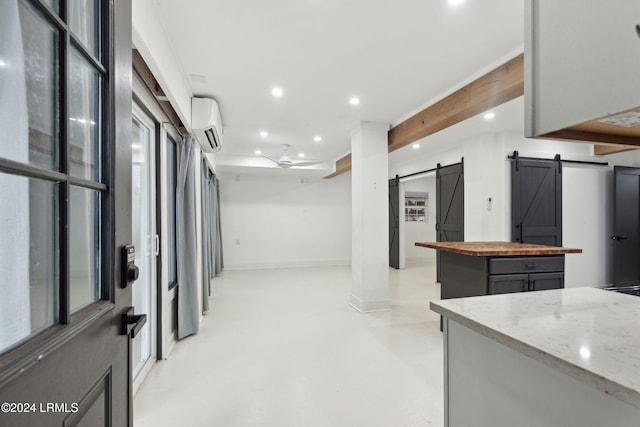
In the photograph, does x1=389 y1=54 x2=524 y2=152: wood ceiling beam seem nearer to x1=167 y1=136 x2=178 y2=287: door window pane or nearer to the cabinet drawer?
the cabinet drawer

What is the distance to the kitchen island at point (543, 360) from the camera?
0.69 meters

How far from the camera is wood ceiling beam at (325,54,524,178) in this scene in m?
2.25

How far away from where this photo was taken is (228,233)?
7.12 metres

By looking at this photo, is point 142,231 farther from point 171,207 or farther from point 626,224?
point 626,224

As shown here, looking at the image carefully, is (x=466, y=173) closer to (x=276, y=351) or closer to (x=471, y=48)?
(x=471, y=48)

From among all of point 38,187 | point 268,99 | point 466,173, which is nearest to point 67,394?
point 38,187

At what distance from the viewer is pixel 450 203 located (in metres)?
5.38

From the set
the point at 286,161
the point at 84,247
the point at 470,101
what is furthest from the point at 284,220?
the point at 84,247

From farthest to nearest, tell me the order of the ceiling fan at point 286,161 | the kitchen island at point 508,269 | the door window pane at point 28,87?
1. the ceiling fan at point 286,161
2. the kitchen island at point 508,269
3. the door window pane at point 28,87

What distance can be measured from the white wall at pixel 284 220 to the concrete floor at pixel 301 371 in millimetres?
3110

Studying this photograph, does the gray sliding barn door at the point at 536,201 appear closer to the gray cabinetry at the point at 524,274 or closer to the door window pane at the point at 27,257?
the gray cabinetry at the point at 524,274

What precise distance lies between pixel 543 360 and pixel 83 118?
147 centimetres

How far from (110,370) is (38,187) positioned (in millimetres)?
574

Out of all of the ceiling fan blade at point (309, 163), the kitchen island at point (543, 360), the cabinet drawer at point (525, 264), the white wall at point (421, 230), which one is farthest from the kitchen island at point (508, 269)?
the white wall at point (421, 230)
